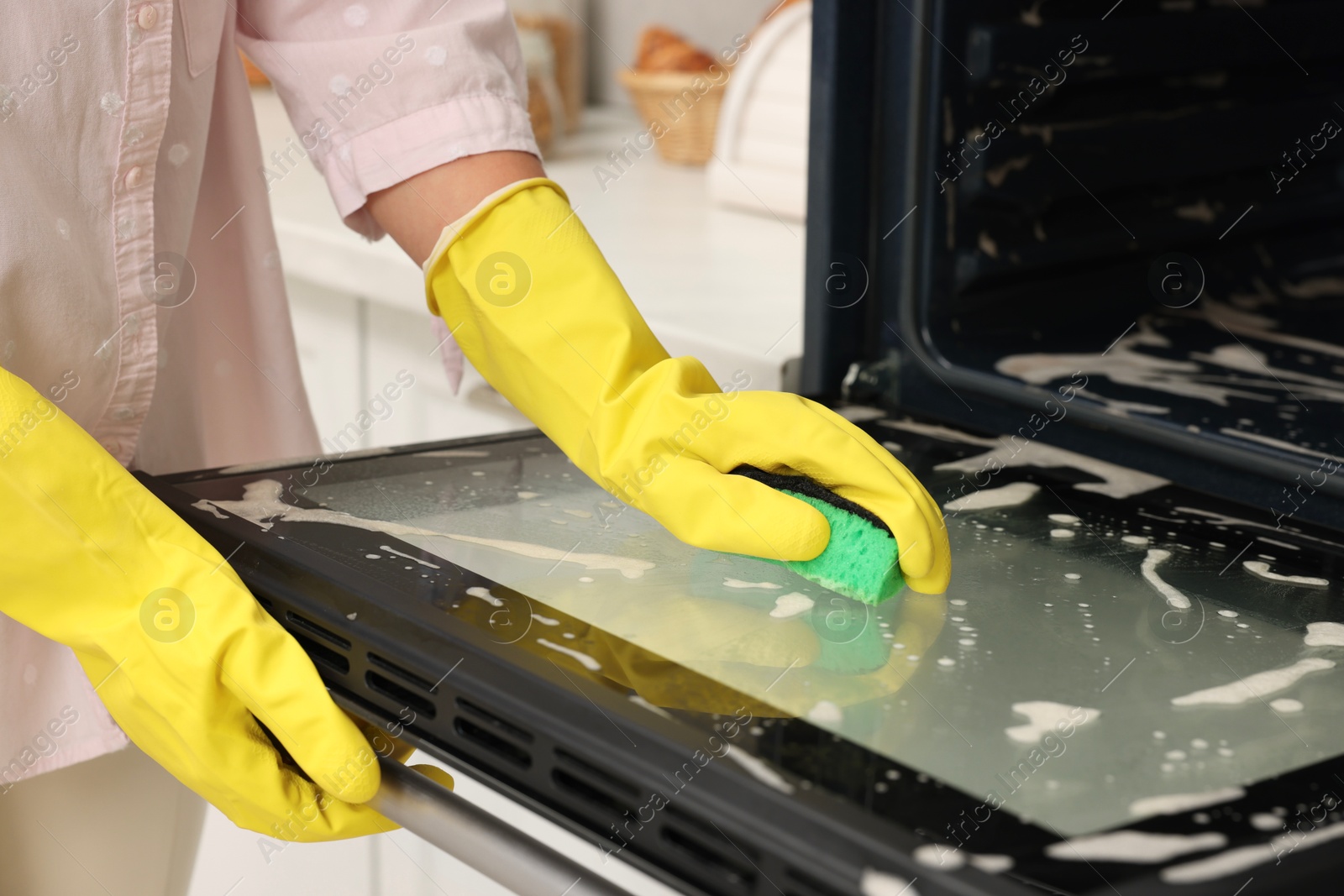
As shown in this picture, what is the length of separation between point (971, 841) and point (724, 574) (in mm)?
306

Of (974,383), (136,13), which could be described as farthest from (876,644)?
(136,13)

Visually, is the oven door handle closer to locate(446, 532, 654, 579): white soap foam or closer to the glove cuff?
locate(446, 532, 654, 579): white soap foam

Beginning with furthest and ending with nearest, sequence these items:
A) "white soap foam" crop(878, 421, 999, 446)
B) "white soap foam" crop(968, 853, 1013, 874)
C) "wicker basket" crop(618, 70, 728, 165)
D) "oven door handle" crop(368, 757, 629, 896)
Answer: "wicker basket" crop(618, 70, 728, 165) → "white soap foam" crop(878, 421, 999, 446) → "oven door handle" crop(368, 757, 629, 896) → "white soap foam" crop(968, 853, 1013, 874)

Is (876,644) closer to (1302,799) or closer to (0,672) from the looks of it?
(1302,799)

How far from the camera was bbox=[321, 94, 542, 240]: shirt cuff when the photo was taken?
940mm

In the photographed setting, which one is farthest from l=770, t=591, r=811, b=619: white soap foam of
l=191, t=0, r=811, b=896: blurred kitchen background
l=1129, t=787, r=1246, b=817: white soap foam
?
l=191, t=0, r=811, b=896: blurred kitchen background

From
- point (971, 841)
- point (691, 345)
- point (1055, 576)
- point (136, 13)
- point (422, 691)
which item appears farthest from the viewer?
point (691, 345)

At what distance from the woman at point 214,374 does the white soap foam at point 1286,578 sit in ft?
0.69

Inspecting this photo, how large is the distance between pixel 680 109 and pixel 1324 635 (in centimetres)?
184

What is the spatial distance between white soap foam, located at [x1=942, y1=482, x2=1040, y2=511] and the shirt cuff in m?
0.42

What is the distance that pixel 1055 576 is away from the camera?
2.40ft

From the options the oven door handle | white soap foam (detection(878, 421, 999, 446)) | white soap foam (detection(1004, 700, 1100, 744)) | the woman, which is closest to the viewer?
white soap foam (detection(1004, 700, 1100, 744))

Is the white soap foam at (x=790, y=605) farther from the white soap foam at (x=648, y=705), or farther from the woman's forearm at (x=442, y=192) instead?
the woman's forearm at (x=442, y=192)

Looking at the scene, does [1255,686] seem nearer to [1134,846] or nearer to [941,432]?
[1134,846]
